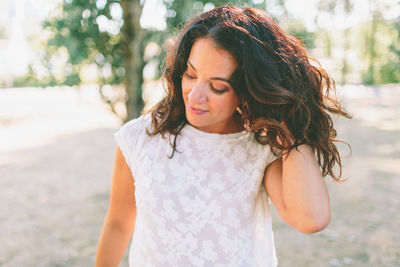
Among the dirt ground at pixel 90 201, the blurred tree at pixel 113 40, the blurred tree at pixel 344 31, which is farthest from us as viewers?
the blurred tree at pixel 344 31

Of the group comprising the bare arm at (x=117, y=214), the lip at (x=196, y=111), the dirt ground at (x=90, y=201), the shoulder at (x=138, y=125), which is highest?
the lip at (x=196, y=111)

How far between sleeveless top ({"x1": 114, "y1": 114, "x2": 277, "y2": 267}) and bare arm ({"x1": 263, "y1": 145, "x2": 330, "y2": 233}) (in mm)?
112

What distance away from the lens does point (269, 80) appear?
1.22 m

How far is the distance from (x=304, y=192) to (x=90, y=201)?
193 inches

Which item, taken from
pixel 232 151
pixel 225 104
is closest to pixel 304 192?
pixel 232 151

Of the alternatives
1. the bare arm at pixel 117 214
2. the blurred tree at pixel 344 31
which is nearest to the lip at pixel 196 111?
the bare arm at pixel 117 214

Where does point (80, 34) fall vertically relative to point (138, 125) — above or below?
above

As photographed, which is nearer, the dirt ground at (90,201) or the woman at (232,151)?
the woman at (232,151)

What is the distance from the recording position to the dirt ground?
400 cm

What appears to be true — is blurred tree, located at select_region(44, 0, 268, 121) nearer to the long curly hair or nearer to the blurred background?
the blurred background

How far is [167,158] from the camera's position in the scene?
136 centimetres

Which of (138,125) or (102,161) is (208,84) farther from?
(102,161)

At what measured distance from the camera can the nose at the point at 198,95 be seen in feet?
4.04

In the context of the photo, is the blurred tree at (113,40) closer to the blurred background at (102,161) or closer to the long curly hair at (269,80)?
the blurred background at (102,161)
